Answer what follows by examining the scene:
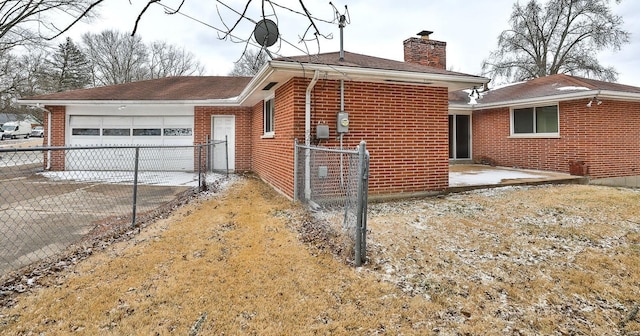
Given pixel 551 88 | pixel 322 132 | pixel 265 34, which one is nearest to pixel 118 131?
pixel 322 132

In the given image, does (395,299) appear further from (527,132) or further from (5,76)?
(5,76)

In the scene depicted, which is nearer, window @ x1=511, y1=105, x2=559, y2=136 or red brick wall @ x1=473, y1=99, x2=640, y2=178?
red brick wall @ x1=473, y1=99, x2=640, y2=178

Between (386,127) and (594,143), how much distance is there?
22.8 feet

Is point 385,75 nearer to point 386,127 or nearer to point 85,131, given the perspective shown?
point 386,127

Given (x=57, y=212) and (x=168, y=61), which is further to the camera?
(x=168, y=61)

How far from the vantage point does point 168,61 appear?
33.8 metres

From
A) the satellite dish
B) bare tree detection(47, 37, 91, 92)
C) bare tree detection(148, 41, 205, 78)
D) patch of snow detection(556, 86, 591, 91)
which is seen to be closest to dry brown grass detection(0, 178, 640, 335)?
the satellite dish

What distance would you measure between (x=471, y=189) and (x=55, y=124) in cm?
1390

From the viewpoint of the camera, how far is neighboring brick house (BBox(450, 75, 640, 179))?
9.31m

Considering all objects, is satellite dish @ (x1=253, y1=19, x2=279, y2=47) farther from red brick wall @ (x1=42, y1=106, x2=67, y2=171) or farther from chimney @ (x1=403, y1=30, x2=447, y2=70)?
red brick wall @ (x1=42, y1=106, x2=67, y2=171)

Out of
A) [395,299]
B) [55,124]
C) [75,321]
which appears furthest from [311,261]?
[55,124]

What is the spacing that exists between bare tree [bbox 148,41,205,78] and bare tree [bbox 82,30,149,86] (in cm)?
109

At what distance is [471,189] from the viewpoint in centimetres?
731

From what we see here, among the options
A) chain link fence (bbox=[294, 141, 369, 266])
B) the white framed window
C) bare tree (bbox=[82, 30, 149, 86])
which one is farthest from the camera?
bare tree (bbox=[82, 30, 149, 86])
